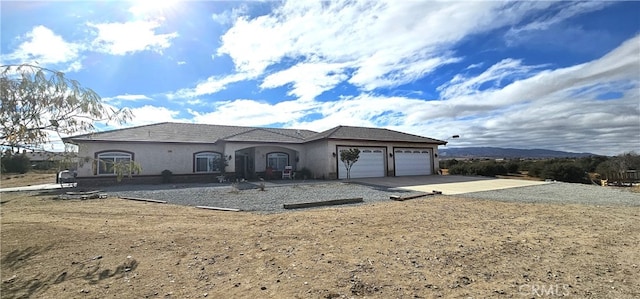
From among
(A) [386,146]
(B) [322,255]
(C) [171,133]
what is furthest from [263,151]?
(B) [322,255]

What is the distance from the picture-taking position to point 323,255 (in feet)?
15.7

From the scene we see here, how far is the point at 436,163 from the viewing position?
26078 millimetres

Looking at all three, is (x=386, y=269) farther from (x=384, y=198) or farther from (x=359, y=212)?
(x=384, y=198)

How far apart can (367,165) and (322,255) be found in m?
18.1

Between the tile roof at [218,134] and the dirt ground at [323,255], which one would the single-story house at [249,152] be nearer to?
the tile roof at [218,134]

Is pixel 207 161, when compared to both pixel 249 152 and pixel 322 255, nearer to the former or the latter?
pixel 249 152

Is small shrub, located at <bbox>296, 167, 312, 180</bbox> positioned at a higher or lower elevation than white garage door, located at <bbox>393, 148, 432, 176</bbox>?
lower

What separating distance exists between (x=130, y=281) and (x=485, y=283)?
14.6ft

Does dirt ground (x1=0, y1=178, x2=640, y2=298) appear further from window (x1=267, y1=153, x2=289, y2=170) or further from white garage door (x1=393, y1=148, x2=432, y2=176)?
white garage door (x1=393, y1=148, x2=432, y2=176)

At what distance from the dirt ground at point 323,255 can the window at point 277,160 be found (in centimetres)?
1555

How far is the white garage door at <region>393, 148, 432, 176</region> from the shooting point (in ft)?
78.8

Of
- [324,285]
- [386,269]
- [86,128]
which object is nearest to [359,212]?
[386,269]

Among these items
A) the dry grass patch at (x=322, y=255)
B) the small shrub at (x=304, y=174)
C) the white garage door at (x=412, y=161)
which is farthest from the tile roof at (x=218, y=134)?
the dry grass patch at (x=322, y=255)

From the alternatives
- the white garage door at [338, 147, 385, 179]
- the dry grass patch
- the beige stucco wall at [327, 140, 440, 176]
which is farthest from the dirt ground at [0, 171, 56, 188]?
the white garage door at [338, 147, 385, 179]
